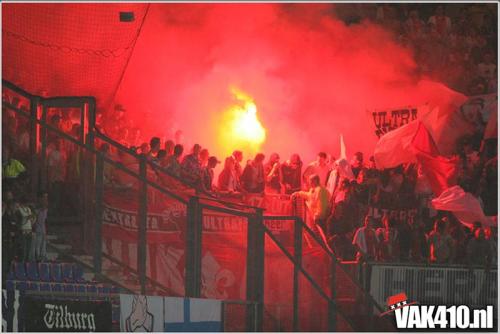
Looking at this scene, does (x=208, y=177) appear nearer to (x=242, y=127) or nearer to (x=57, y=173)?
(x=242, y=127)

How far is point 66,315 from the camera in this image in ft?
35.6

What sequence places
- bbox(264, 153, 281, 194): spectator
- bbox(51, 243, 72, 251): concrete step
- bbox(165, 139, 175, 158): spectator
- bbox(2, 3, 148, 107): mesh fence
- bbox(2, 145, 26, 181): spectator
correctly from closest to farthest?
bbox(264, 153, 281, 194): spectator → bbox(165, 139, 175, 158): spectator → bbox(2, 3, 148, 107): mesh fence → bbox(51, 243, 72, 251): concrete step → bbox(2, 145, 26, 181): spectator

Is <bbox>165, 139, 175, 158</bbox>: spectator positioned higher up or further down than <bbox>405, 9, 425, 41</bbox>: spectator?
further down

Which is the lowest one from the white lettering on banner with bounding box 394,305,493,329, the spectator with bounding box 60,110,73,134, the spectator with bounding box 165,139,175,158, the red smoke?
the white lettering on banner with bounding box 394,305,493,329

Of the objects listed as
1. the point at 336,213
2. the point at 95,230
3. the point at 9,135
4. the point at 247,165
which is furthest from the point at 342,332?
the point at 9,135

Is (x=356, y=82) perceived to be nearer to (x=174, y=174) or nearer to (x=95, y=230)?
(x=174, y=174)

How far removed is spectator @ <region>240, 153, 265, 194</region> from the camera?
34.5 ft

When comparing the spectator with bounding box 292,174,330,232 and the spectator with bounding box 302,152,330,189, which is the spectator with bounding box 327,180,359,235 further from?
the spectator with bounding box 302,152,330,189

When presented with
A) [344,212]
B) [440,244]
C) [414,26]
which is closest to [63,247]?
[344,212]

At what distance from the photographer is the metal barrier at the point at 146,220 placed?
10383 millimetres

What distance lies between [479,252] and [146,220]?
Result: 2913mm

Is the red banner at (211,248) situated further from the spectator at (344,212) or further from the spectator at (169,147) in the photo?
the spectator at (169,147)

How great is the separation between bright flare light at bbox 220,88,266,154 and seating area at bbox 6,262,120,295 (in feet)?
5.54

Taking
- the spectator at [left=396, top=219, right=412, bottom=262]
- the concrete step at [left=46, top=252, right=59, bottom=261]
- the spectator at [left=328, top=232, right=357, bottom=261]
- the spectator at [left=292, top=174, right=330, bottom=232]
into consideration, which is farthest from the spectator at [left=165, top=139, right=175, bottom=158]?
the spectator at [left=396, top=219, right=412, bottom=262]
